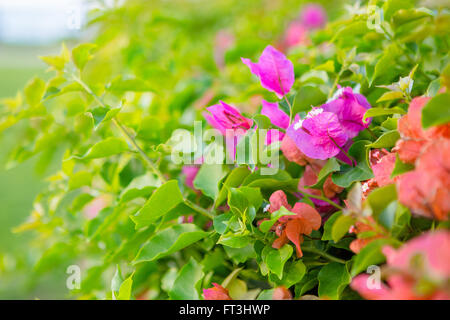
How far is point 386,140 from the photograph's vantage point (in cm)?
41

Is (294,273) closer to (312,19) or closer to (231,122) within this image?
(231,122)

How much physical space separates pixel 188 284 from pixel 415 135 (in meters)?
0.29

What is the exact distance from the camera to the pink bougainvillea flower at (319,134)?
1.39 feet

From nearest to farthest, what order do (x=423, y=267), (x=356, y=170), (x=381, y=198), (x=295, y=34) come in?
(x=423, y=267) < (x=381, y=198) < (x=356, y=170) < (x=295, y=34)

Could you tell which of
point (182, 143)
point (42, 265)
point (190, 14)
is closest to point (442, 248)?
point (182, 143)

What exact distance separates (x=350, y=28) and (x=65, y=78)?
404 millimetres

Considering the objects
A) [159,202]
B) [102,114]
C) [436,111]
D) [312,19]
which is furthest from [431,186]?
[312,19]

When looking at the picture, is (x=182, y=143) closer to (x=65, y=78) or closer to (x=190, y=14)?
(x=65, y=78)

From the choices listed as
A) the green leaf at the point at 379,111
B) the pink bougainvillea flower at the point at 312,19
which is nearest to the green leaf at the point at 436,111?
the green leaf at the point at 379,111

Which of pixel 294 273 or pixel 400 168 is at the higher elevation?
pixel 400 168

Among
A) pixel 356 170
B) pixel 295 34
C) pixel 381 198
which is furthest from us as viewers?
pixel 295 34

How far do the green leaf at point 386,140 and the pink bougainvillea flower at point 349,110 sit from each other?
4cm

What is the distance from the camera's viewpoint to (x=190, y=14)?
6.10 feet

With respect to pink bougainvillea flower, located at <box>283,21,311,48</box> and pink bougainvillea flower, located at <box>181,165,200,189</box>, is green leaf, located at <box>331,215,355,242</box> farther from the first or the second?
pink bougainvillea flower, located at <box>283,21,311,48</box>
